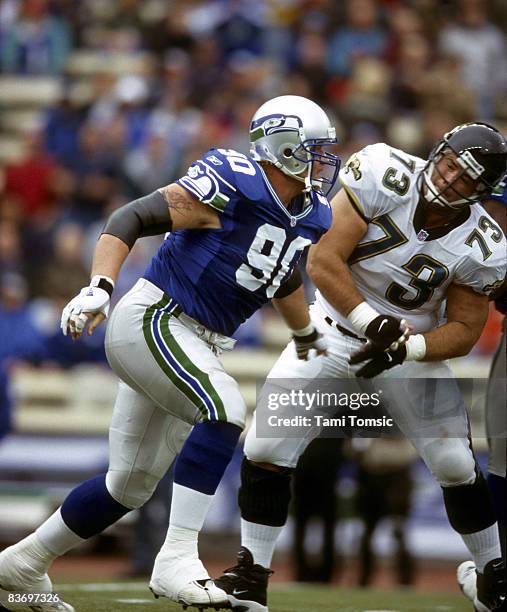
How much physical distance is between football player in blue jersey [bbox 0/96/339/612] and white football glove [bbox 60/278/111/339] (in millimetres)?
29

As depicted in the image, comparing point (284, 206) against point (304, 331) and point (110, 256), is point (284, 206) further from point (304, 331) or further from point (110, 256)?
point (110, 256)

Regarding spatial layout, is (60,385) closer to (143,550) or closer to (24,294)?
(24,294)

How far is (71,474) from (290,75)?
411 centimetres

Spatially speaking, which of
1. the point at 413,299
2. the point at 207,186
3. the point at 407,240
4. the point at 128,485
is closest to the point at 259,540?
the point at 128,485

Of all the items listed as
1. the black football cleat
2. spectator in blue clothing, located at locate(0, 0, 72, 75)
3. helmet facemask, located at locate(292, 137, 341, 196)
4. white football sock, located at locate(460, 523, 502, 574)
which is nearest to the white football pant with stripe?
the black football cleat

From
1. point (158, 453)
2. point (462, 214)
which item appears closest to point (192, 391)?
point (158, 453)

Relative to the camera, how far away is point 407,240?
183 inches

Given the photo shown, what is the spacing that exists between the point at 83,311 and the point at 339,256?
45.1 inches

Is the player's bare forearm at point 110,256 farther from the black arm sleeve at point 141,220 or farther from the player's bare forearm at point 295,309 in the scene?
the player's bare forearm at point 295,309

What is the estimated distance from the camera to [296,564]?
7.83m

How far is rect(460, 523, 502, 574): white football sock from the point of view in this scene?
4.71m

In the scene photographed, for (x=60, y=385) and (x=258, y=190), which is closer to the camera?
(x=258, y=190)

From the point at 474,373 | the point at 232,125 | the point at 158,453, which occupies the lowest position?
the point at 158,453

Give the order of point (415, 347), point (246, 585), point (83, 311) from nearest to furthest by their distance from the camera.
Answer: point (83, 311)
point (246, 585)
point (415, 347)
